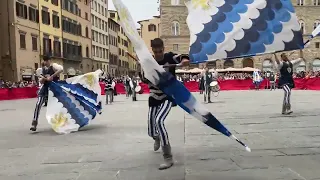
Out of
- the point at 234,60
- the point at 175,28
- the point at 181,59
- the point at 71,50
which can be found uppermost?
the point at 175,28

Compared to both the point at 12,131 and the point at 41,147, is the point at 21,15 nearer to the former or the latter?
the point at 12,131

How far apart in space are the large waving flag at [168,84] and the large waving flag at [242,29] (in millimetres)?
413

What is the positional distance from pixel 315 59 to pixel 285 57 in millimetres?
64618

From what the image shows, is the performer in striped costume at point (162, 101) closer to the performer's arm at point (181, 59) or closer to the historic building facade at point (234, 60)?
the performer's arm at point (181, 59)

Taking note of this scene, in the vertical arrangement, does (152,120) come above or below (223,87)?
above

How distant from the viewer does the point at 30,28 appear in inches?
1886

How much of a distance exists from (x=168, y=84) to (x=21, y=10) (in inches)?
1717

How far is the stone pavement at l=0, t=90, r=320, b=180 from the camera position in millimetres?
5492

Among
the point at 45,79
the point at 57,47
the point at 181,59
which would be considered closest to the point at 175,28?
the point at 57,47

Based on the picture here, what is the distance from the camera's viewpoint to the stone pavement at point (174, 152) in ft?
18.0

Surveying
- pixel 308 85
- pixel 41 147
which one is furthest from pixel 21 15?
pixel 41 147

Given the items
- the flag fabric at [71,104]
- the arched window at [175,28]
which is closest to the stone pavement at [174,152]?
the flag fabric at [71,104]

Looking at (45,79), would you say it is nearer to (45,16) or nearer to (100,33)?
(45,16)

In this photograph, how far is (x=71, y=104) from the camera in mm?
10055
